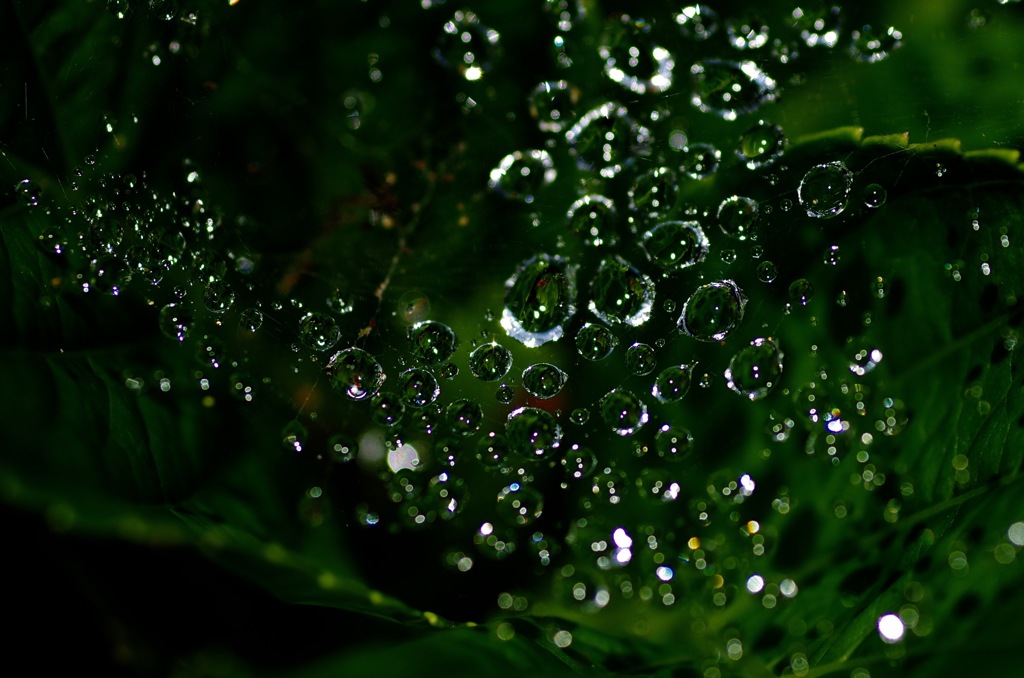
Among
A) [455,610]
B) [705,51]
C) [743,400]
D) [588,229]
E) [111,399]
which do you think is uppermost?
[705,51]

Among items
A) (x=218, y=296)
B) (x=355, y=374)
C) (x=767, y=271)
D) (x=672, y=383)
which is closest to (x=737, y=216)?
(x=767, y=271)

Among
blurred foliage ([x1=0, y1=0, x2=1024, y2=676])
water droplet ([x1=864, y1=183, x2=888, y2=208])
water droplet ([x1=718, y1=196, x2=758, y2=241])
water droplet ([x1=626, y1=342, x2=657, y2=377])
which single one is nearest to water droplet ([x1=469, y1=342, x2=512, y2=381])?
blurred foliage ([x1=0, y1=0, x2=1024, y2=676])

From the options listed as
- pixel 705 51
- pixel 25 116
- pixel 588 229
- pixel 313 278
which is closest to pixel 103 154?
pixel 25 116

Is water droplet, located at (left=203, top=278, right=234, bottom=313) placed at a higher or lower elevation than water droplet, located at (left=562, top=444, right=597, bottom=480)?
higher

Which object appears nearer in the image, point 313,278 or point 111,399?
point 111,399

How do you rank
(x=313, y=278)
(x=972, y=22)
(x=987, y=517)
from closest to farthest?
(x=987, y=517) → (x=972, y=22) → (x=313, y=278)

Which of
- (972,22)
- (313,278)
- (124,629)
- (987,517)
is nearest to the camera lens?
(124,629)

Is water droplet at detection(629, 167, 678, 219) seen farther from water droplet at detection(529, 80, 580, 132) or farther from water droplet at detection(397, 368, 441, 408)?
water droplet at detection(397, 368, 441, 408)

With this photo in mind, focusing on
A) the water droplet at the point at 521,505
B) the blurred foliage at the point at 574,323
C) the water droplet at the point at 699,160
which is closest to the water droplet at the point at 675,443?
the blurred foliage at the point at 574,323

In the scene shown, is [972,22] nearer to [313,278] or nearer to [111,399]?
[313,278]
